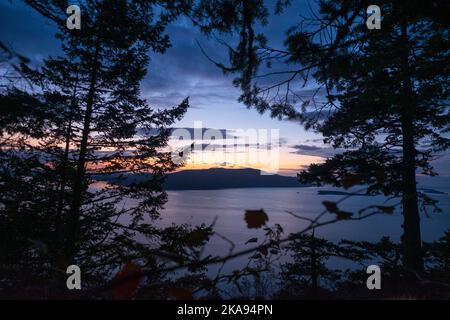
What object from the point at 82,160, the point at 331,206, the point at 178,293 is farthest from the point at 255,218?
the point at 82,160

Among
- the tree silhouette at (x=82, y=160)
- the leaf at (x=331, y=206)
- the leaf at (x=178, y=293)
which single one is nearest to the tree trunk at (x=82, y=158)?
the tree silhouette at (x=82, y=160)

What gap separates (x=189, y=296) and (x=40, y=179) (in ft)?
34.0

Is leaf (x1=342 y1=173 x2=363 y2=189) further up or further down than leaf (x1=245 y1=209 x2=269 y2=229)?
further up

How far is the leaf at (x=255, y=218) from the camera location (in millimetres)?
882

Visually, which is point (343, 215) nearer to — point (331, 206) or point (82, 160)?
point (331, 206)

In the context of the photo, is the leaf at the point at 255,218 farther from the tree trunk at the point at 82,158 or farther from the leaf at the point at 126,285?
the tree trunk at the point at 82,158

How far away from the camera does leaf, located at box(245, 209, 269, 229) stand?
0.88m

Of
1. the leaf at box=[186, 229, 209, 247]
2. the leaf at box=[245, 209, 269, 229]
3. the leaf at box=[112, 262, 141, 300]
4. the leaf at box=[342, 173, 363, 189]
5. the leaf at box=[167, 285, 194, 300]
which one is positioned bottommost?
the leaf at box=[167, 285, 194, 300]

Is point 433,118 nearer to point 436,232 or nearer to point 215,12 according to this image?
point 215,12

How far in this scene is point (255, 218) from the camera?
2.88 feet

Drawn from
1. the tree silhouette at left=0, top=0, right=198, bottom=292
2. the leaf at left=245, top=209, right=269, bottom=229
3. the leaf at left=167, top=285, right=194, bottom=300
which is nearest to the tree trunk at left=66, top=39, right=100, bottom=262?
the tree silhouette at left=0, top=0, right=198, bottom=292

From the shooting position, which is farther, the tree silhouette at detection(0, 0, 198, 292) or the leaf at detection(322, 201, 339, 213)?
the tree silhouette at detection(0, 0, 198, 292)

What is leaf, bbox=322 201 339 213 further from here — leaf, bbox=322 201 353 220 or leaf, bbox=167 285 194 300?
leaf, bbox=167 285 194 300
